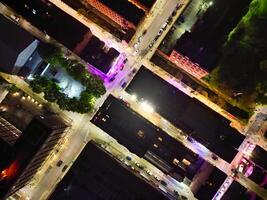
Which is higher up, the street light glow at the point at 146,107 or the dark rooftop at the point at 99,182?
the street light glow at the point at 146,107

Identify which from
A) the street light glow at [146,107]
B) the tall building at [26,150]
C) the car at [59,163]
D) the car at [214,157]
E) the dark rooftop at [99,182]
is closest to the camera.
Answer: the tall building at [26,150]

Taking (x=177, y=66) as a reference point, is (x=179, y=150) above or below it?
below

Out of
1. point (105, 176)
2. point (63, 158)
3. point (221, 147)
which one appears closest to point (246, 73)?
point (221, 147)

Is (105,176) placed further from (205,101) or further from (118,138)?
(205,101)

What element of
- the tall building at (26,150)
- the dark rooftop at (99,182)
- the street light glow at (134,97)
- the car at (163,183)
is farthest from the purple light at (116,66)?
the car at (163,183)

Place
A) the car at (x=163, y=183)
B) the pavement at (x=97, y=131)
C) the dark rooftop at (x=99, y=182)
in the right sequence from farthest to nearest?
the car at (x=163, y=183), the pavement at (x=97, y=131), the dark rooftop at (x=99, y=182)

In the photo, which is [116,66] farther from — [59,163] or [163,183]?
[163,183]

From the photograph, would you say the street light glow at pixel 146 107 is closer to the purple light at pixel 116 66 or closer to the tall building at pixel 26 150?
the purple light at pixel 116 66

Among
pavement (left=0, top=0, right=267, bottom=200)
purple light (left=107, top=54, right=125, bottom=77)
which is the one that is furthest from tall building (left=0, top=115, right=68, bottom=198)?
Result: purple light (left=107, top=54, right=125, bottom=77)

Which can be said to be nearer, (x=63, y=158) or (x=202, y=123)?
(x=202, y=123)

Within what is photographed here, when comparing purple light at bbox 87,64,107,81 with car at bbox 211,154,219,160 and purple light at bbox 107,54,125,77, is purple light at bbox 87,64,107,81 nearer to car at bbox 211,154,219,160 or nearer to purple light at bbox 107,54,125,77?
purple light at bbox 107,54,125,77

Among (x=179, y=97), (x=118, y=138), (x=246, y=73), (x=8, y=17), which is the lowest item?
(x=118, y=138)
